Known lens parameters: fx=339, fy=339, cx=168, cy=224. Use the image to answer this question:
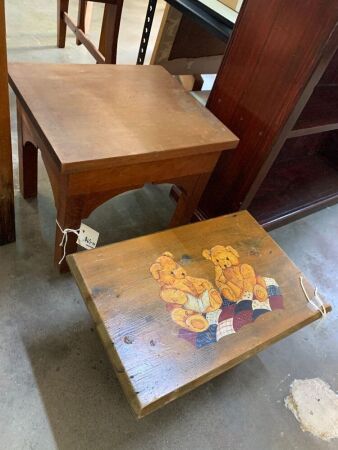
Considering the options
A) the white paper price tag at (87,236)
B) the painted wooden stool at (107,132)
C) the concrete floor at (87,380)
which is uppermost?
the painted wooden stool at (107,132)

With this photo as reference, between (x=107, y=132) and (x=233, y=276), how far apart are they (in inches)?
19.5

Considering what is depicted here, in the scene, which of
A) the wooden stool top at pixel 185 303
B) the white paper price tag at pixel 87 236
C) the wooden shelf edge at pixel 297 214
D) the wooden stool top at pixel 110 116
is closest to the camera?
the wooden stool top at pixel 185 303

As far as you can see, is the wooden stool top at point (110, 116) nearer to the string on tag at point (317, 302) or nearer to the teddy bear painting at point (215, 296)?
the teddy bear painting at point (215, 296)

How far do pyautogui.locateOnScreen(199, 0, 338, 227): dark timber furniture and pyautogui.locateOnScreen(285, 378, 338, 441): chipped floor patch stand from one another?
2.10ft

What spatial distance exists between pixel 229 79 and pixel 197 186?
384 mm

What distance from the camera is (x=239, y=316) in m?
0.81

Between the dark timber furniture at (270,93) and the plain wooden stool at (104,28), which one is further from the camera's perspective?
the plain wooden stool at (104,28)

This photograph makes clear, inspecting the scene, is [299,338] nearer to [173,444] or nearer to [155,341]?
[173,444]

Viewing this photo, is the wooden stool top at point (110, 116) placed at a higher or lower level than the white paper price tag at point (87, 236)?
higher

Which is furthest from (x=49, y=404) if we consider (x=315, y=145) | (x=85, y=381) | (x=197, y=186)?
(x=315, y=145)

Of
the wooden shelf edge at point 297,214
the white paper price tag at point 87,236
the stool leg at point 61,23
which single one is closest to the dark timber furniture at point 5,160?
the white paper price tag at point 87,236

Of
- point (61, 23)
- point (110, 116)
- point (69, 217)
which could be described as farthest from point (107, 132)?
point (61, 23)

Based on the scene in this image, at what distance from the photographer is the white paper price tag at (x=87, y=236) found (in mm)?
967

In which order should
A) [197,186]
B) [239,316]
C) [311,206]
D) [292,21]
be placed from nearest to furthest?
[239,316], [292,21], [197,186], [311,206]
